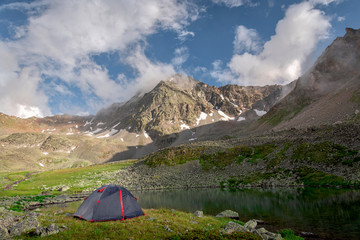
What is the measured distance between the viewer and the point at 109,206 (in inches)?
830

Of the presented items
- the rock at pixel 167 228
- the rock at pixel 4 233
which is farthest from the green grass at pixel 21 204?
the rock at pixel 167 228

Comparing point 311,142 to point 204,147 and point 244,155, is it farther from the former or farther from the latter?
point 204,147

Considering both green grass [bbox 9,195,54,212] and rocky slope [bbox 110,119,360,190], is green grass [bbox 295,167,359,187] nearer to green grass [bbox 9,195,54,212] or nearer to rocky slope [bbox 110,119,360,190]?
rocky slope [bbox 110,119,360,190]

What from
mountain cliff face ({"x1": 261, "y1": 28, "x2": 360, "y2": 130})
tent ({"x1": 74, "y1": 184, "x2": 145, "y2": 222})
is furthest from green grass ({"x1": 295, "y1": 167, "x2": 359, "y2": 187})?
mountain cliff face ({"x1": 261, "y1": 28, "x2": 360, "y2": 130})

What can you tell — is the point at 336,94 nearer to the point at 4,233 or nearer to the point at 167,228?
the point at 167,228

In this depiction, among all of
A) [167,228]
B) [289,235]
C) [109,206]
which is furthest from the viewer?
[109,206]

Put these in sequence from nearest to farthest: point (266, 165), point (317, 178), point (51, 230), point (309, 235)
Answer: point (51, 230)
point (309, 235)
point (317, 178)
point (266, 165)

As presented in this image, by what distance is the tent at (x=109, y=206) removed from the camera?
20.5 m

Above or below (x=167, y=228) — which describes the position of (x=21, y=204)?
below

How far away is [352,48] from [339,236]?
232 metres

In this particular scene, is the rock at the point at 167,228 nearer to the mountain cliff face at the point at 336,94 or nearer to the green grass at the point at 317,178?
the green grass at the point at 317,178

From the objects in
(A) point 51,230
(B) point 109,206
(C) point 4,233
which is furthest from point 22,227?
(B) point 109,206

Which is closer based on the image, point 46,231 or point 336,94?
point 46,231

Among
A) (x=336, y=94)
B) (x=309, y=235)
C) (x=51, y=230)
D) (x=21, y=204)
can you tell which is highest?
(x=336, y=94)
